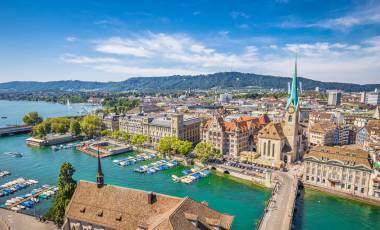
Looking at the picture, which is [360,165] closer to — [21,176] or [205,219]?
[205,219]

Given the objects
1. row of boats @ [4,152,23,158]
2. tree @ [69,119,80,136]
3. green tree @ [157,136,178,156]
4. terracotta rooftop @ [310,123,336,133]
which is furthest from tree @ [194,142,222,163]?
tree @ [69,119,80,136]

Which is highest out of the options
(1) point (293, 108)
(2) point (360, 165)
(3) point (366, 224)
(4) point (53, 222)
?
(1) point (293, 108)

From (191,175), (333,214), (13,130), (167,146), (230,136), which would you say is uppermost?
(230,136)

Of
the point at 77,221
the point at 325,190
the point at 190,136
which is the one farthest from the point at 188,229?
the point at 190,136

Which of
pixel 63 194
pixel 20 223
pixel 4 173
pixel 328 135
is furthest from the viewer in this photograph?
pixel 328 135

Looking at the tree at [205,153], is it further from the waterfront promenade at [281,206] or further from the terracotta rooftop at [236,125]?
the waterfront promenade at [281,206]

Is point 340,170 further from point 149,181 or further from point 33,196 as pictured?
point 33,196

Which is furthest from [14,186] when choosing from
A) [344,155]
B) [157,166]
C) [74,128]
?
[344,155]
